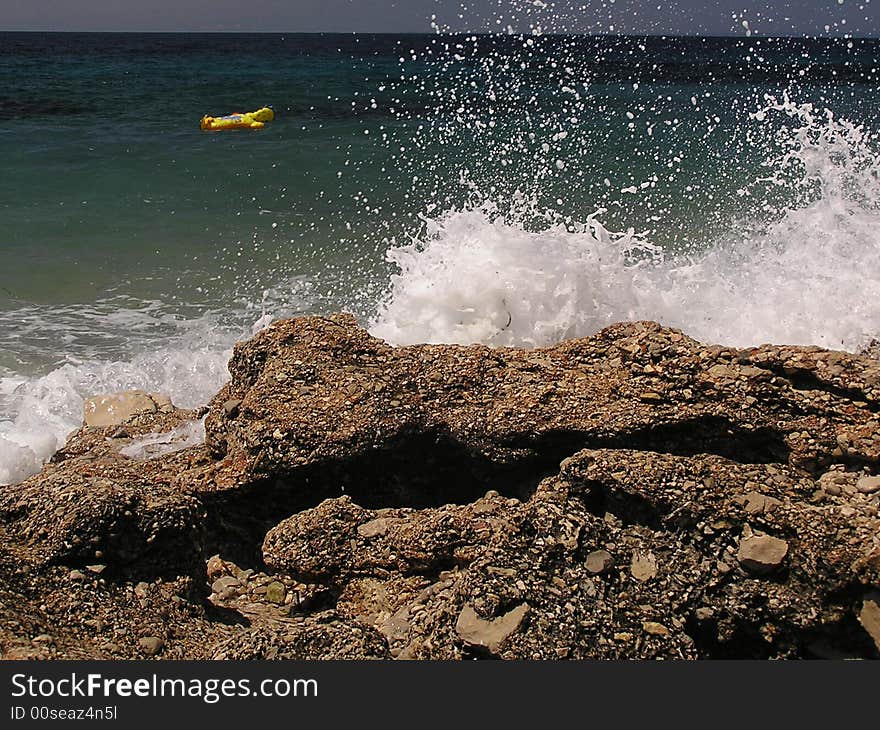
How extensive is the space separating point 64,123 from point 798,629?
20.5 metres

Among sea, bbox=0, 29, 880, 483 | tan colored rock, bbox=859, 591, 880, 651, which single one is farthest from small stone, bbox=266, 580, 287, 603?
sea, bbox=0, 29, 880, 483

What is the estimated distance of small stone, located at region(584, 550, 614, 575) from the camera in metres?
2.50

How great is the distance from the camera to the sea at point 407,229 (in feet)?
18.0

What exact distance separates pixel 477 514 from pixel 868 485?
4.14ft

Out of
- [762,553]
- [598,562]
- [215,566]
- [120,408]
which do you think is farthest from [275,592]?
[120,408]

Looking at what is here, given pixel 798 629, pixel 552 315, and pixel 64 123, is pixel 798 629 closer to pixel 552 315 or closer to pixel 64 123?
pixel 552 315

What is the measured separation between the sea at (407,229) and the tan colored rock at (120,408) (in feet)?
1.93

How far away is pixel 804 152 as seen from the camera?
331 inches

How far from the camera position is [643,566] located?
8.45 feet

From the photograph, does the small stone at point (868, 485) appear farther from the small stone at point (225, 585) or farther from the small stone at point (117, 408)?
the small stone at point (117, 408)

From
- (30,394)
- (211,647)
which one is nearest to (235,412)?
(211,647)

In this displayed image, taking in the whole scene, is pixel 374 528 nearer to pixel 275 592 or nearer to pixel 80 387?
pixel 275 592

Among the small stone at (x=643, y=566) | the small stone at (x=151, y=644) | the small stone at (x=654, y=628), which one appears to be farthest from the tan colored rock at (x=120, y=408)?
the small stone at (x=654, y=628)

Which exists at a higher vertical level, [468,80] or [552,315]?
[468,80]
